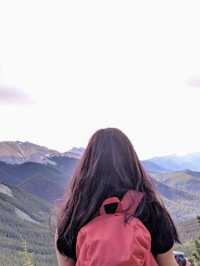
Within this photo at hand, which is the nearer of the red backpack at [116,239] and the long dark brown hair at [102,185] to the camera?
the red backpack at [116,239]

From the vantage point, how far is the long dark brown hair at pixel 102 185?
201 inches

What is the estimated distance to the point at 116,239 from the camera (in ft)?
15.8

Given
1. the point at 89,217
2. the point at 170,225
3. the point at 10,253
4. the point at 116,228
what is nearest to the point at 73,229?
the point at 89,217

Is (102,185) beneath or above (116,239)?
above

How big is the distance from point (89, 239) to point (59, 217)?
26.4 inches

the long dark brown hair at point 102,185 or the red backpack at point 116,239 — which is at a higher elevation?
the long dark brown hair at point 102,185

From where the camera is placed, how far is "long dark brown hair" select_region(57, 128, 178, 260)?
5102 millimetres

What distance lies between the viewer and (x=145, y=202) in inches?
200

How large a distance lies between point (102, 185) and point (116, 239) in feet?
1.84

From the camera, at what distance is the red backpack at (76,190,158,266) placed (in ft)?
15.4

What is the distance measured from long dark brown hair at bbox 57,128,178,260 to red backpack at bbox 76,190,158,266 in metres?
0.09

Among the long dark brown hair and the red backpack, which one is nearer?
the red backpack

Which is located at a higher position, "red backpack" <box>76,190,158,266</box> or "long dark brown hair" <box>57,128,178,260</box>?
"long dark brown hair" <box>57,128,178,260</box>

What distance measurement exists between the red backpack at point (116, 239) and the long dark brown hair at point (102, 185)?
0.28 ft
